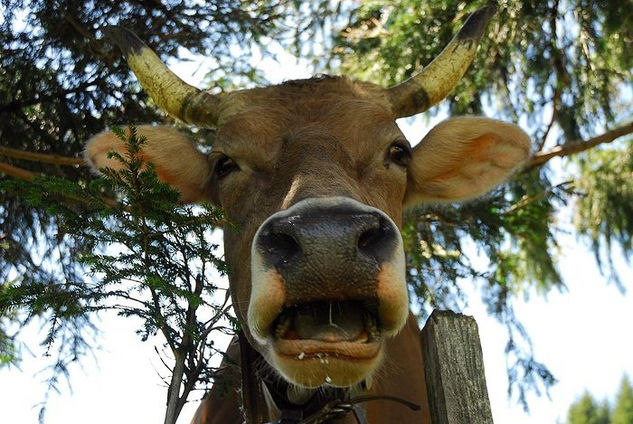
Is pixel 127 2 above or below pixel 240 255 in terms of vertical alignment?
above

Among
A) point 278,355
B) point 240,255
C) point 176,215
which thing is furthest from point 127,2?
point 278,355

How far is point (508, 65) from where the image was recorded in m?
7.91

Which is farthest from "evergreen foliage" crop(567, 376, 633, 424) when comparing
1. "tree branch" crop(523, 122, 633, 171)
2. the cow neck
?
the cow neck

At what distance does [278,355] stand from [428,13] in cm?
522

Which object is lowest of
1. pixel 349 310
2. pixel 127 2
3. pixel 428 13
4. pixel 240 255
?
pixel 349 310

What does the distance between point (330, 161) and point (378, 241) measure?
33.0 inches

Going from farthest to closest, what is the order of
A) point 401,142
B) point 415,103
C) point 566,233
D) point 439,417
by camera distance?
1. point 566,233
2. point 415,103
3. point 401,142
4. point 439,417

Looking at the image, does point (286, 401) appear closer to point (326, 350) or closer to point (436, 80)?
point (326, 350)

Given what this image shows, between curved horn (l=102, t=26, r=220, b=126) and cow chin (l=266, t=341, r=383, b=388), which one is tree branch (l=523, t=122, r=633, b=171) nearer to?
curved horn (l=102, t=26, r=220, b=126)

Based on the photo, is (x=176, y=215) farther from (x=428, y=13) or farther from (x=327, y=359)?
(x=428, y=13)

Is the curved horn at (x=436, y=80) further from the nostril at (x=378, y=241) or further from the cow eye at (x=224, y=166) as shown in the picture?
the nostril at (x=378, y=241)

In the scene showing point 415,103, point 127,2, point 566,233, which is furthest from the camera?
point 566,233

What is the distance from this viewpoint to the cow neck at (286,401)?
11.4ft

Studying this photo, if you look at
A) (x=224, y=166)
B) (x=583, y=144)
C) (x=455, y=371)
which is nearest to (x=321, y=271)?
(x=455, y=371)
